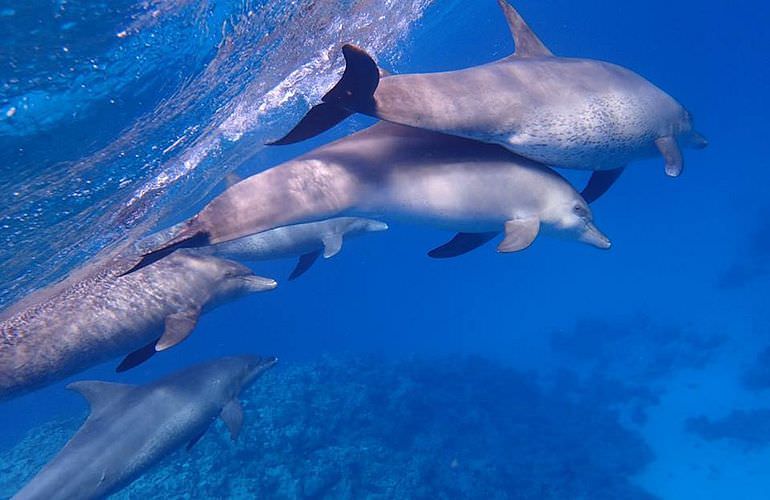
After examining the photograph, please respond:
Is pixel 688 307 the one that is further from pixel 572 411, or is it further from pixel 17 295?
pixel 17 295

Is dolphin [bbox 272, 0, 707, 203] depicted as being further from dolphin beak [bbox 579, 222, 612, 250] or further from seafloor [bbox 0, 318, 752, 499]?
seafloor [bbox 0, 318, 752, 499]

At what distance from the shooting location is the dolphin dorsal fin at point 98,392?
27.3 feet

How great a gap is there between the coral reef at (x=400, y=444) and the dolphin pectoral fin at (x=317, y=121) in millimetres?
11232

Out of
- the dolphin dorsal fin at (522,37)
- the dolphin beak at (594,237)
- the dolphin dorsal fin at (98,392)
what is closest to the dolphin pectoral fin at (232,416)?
the dolphin dorsal fin at (98,392)

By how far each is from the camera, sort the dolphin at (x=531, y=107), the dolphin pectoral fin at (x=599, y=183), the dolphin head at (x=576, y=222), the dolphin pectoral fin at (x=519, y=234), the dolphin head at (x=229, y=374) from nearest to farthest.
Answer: the dolphin at (x=531, y=107) < the dolphin pectoral fin at (x=519, y=234) < the dolphin head at (x=576, y=222) < the dolphin pectoral fin at (x=599, y=183) < the dolphin head at (x=229, y=374)

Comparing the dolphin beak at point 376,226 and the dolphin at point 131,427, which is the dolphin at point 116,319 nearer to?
the dolphin at point 131,427

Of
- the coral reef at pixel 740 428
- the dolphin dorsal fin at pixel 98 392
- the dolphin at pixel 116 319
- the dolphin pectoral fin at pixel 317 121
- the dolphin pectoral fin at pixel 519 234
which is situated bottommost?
the coral reef at pixel 740 428

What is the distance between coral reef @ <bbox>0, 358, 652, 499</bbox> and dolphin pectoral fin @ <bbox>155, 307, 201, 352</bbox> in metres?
7.06

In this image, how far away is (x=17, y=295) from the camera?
1509 cm

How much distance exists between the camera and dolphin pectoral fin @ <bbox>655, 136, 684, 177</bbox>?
6.27 metres

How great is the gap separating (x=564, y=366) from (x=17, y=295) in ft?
87.5

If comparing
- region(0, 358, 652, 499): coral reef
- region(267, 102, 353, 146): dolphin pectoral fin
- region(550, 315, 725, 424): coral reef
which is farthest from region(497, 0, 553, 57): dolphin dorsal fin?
region(550, 315, 725, 424): coral reef

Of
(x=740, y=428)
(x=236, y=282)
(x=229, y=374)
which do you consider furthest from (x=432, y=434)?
(x=740, y=428)

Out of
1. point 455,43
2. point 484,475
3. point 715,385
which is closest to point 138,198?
point 484,475
